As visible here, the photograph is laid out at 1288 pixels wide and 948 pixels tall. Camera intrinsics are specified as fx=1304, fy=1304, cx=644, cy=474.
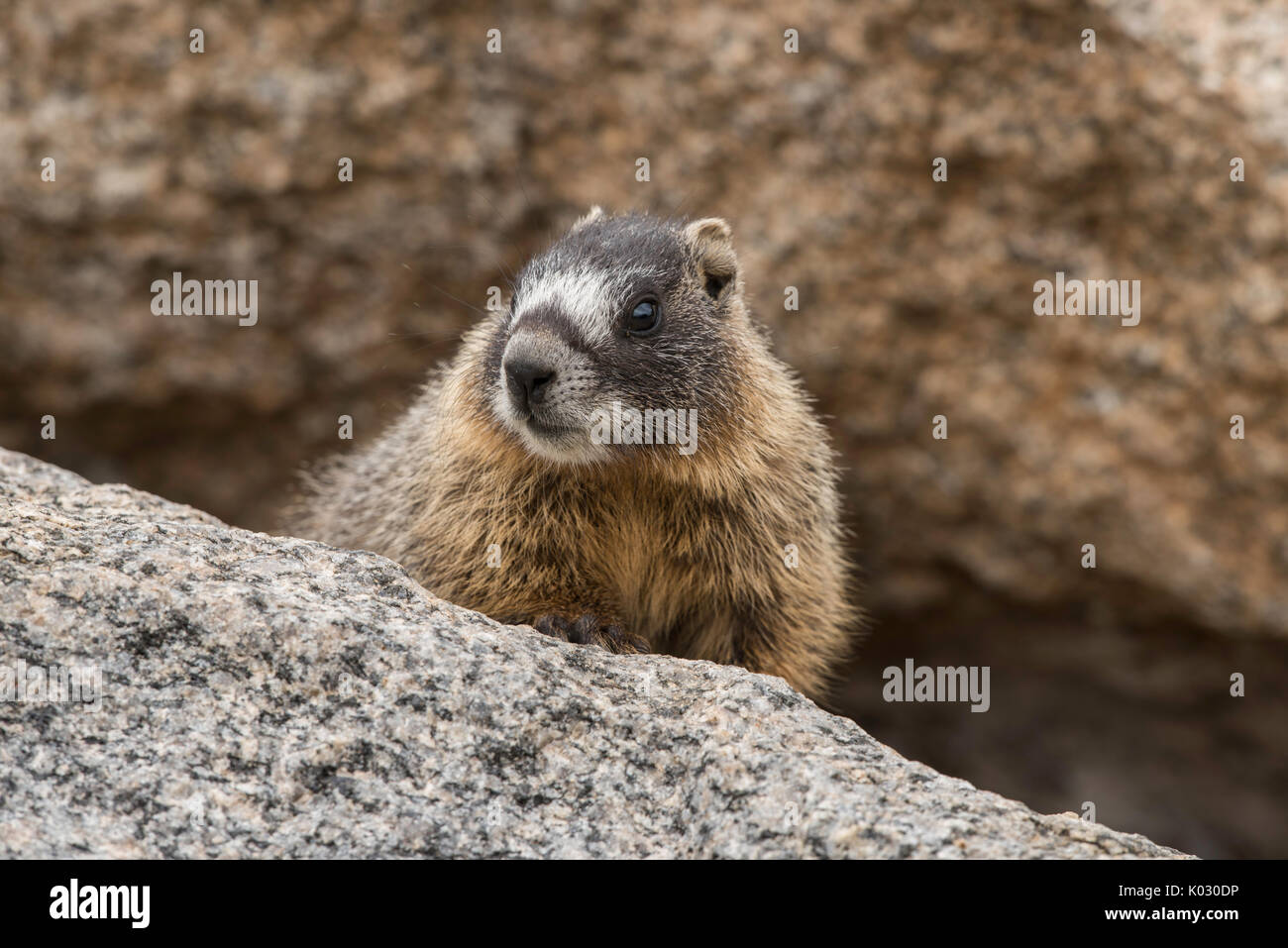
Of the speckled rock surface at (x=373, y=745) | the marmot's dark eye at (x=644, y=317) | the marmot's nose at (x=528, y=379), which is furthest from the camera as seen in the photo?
the marmot's dark eye at (x=644, y=317)

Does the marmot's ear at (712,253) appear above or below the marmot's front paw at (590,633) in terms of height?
above

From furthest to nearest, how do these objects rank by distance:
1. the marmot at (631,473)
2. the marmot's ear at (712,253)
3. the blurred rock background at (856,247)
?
the blurred rock background at (856,247), the marmot's ear at (712,253), the marmot at (631,473)

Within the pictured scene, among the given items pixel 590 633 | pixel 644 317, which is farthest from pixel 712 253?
pixel 590 633

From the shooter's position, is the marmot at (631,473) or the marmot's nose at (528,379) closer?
the marmot's nose at (528,379)

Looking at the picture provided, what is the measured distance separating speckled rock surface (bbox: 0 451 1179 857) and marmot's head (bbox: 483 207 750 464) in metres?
1.05

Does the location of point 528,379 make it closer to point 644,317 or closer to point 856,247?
point 644,317

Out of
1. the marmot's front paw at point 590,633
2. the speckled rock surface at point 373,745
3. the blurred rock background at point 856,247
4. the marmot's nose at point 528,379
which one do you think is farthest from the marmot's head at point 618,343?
the blurred rock background at point 856,247

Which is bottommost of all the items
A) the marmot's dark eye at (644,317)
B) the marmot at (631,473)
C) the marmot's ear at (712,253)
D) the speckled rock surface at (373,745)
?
the speckled rock surface at (373,745)

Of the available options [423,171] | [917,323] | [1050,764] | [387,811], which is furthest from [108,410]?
[1050,764]

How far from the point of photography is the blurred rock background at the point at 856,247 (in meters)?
7.58

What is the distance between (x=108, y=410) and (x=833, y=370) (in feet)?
15.3

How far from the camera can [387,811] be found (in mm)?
3359

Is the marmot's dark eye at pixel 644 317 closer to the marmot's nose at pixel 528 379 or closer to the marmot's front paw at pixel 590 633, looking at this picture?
the marmot's nose at pixel 528 379

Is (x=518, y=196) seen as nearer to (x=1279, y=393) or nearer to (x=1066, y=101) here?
(x=1066, y=101)
